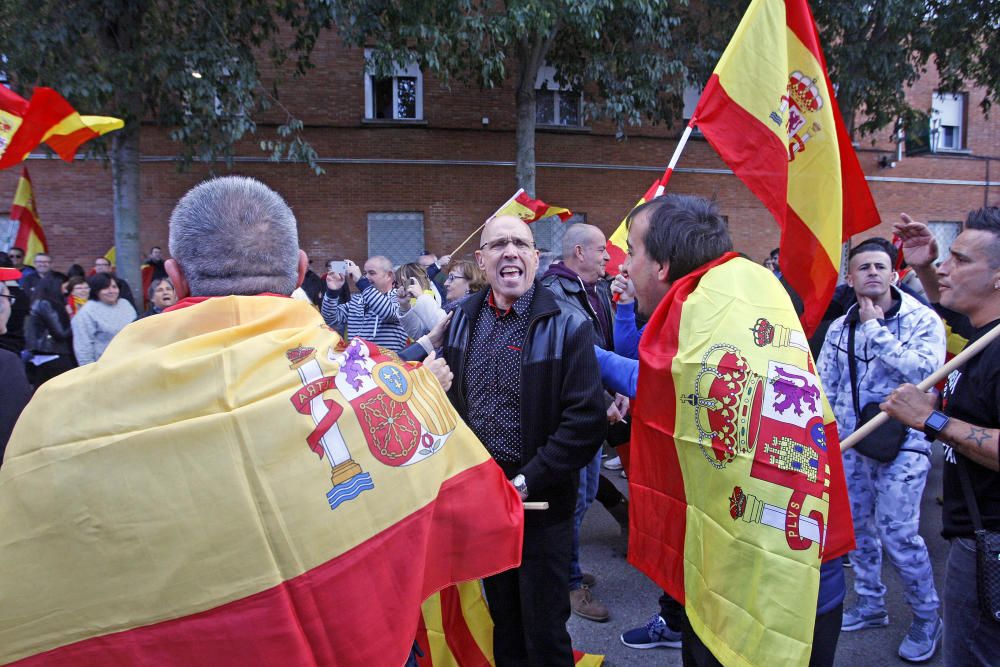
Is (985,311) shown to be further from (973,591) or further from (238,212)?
(238,212)

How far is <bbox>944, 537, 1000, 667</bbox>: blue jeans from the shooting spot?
84.7 inches

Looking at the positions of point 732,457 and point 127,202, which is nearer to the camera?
point 732,457

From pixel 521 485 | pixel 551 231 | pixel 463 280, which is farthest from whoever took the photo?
pixel 551 231

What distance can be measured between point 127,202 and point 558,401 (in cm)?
1112

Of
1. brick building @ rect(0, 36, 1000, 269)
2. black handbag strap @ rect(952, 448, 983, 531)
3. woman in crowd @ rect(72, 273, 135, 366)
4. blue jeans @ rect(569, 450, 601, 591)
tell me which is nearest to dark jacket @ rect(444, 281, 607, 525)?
black handbag strap @ rect(952, 448, 983, 531)

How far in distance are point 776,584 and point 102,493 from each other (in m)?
1.63

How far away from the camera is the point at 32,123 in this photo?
5.60m

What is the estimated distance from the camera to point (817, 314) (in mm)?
2736

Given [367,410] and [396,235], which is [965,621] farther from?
[396,235]

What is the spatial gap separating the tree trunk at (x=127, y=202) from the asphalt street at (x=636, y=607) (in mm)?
9599

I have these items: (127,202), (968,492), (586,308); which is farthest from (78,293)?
(968,492)

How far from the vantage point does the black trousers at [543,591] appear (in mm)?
2713

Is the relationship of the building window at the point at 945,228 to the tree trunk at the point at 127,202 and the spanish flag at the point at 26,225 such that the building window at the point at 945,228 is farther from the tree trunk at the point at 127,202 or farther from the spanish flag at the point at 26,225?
the spanish flag at the point at 26,225

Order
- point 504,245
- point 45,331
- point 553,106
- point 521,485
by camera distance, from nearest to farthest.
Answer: point 521,485 < point 504,245 < point 45,331 < point 553,106
